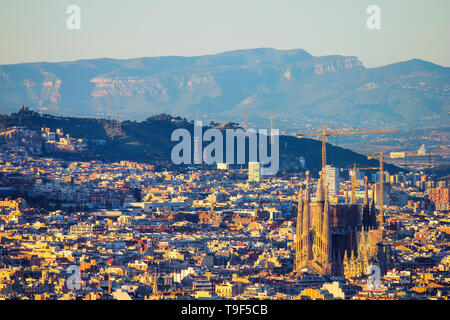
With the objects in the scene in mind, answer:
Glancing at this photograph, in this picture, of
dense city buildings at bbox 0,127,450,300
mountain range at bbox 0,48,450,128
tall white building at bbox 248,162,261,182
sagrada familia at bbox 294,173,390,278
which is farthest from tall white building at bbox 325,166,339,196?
mountain range at bbox 0,48,450,128

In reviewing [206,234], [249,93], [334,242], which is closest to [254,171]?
[206,234]

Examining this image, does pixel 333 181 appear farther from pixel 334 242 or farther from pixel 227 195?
pixel 334 242

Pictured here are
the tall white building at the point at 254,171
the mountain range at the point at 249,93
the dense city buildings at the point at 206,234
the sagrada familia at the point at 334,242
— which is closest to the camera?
the dense city buildings at the point at 206,234

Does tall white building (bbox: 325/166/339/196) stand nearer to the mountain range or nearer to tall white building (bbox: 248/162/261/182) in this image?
tall white building (bbox: 248/162/261/182)

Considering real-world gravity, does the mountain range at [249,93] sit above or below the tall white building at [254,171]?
above

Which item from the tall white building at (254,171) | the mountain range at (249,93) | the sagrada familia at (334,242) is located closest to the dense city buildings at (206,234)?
the sagrada familia at (334,242)

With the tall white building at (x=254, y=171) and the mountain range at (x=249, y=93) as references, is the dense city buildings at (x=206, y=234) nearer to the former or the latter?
the tall white building at (x=254, y=171)

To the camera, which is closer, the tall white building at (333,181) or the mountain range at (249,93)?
the tall white building at (333,181)

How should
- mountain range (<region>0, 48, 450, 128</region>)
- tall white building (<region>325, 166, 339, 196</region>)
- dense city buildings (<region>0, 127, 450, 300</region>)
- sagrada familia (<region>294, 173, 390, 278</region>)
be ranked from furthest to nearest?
mountain range (<region>0, 48, 450, 128</region>) → tall white building (<region>325, 166, 339, 196</region>) → sagrada familia (<region>294, 173, 390, 278</region>) → dense city buildings (<region>0, 127, 450, 300</region>)
